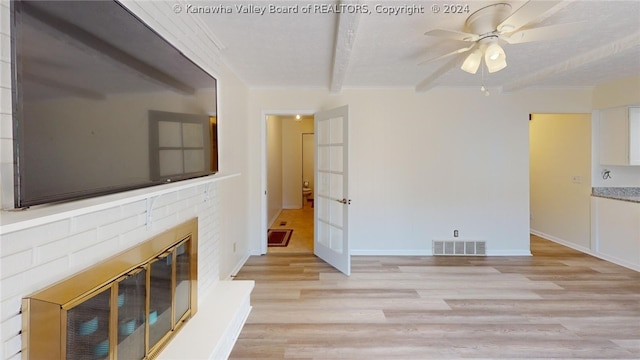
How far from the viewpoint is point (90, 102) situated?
1038 mm

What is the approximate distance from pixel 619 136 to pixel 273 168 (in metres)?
5.88

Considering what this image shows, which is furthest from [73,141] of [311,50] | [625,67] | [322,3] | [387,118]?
[625,67]

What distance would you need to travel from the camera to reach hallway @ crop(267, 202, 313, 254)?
4.56 m

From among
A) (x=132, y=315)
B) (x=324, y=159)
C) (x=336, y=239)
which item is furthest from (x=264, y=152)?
(x=132, y=315)

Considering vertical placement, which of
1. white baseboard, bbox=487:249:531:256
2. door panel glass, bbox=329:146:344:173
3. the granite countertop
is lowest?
white baseboard, bbox=487:249:531:256

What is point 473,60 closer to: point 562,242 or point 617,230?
point 617,230

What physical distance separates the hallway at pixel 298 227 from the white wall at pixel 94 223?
206 cm

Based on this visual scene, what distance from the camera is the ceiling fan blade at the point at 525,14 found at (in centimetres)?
164

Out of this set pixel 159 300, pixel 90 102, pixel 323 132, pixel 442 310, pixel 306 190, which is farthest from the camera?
pixel 306 190

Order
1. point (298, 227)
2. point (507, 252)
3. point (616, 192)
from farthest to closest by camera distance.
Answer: point (298, 227) < point (507, 252) < point (616, 192)

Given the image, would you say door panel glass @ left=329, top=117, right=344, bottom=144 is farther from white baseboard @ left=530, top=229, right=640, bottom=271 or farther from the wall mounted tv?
white baseboard @ left=530, top=229, right=640, bottom=271

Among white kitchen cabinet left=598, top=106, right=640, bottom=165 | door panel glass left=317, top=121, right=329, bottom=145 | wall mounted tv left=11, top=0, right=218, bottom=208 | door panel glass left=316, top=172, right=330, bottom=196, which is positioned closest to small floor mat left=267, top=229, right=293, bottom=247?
door panel glass left=316, top=172, right=330, bottom=196

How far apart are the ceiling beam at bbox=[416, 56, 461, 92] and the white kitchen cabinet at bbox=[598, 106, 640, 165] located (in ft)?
8.47

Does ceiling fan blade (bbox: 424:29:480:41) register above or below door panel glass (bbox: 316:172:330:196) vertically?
above
